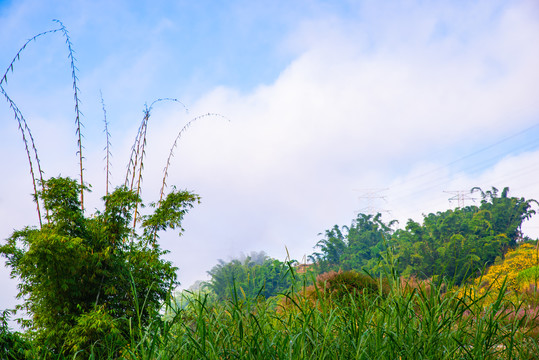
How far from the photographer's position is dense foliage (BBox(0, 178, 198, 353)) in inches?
192

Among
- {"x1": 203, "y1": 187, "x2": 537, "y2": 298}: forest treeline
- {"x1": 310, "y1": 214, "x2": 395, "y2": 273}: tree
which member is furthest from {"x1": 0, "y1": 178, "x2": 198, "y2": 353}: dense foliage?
{"x1": 310, "y1": 214, "x2": 395, "y2": 273}: tree

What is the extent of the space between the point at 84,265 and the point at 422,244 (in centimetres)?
1445

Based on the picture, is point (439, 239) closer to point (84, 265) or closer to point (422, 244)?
point (422, 244)

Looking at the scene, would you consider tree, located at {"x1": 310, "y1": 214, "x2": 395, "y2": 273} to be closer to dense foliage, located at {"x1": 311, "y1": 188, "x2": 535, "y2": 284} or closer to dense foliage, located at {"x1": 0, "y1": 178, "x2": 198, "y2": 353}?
dense foliage, located at {"x1": 311, "y1": 188, "x2": 535, "y2": 284}

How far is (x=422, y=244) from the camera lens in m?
17.1

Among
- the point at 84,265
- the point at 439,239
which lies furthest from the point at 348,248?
the point at 84,265

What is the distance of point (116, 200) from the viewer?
19.0 feet

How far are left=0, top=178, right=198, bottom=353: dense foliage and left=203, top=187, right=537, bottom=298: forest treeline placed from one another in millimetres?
9397

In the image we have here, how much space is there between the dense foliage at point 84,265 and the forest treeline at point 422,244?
9397mm

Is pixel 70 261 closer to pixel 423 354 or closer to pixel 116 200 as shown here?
pixel 116 200

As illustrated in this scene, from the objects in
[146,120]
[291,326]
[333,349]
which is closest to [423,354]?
[333,349]

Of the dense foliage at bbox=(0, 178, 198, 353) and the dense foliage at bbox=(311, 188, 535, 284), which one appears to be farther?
the dense foliage at bbox=(311, 188, 535, 284)

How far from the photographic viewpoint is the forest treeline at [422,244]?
1653cm

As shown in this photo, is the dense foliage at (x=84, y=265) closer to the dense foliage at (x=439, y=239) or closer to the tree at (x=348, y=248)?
the dense foliage at (x=439, y=239)
